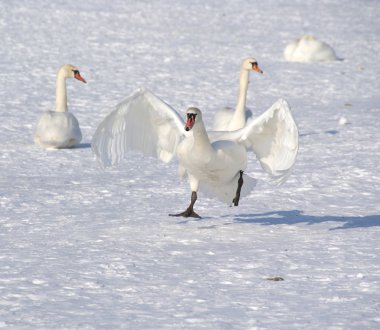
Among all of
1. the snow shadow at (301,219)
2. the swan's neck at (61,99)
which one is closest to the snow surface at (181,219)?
the snow shadow at (301,219)

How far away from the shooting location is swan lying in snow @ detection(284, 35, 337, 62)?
1803 centimetres

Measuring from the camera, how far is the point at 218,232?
299 inches

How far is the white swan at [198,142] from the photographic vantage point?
7637mm

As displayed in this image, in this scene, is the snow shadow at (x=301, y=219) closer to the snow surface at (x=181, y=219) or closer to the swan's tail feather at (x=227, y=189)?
the snow surface at (x=181, y=219)

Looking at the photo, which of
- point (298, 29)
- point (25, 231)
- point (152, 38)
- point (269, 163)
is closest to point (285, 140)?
point (269, 163)

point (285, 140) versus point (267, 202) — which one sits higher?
point (285, 140)

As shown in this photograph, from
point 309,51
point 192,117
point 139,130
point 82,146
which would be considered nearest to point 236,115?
point 82,146

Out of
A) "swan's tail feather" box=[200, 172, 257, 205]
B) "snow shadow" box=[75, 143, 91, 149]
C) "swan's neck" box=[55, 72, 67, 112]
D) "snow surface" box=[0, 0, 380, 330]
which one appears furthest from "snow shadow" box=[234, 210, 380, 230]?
"swan's neck" box=[55, 72, 67, 112]

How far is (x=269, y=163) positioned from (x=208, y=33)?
13190mm

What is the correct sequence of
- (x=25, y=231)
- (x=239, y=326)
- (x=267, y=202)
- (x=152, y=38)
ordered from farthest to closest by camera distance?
(x=152, y=38) → (x=267, y=202) → (x=25, y=231) → (x=239, y=326)

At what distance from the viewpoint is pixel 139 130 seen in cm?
817

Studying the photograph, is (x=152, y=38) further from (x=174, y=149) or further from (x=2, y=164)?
(x=174, y=149)

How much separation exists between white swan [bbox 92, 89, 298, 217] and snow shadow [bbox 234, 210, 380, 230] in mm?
236

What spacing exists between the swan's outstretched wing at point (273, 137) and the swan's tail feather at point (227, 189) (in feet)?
0.78
